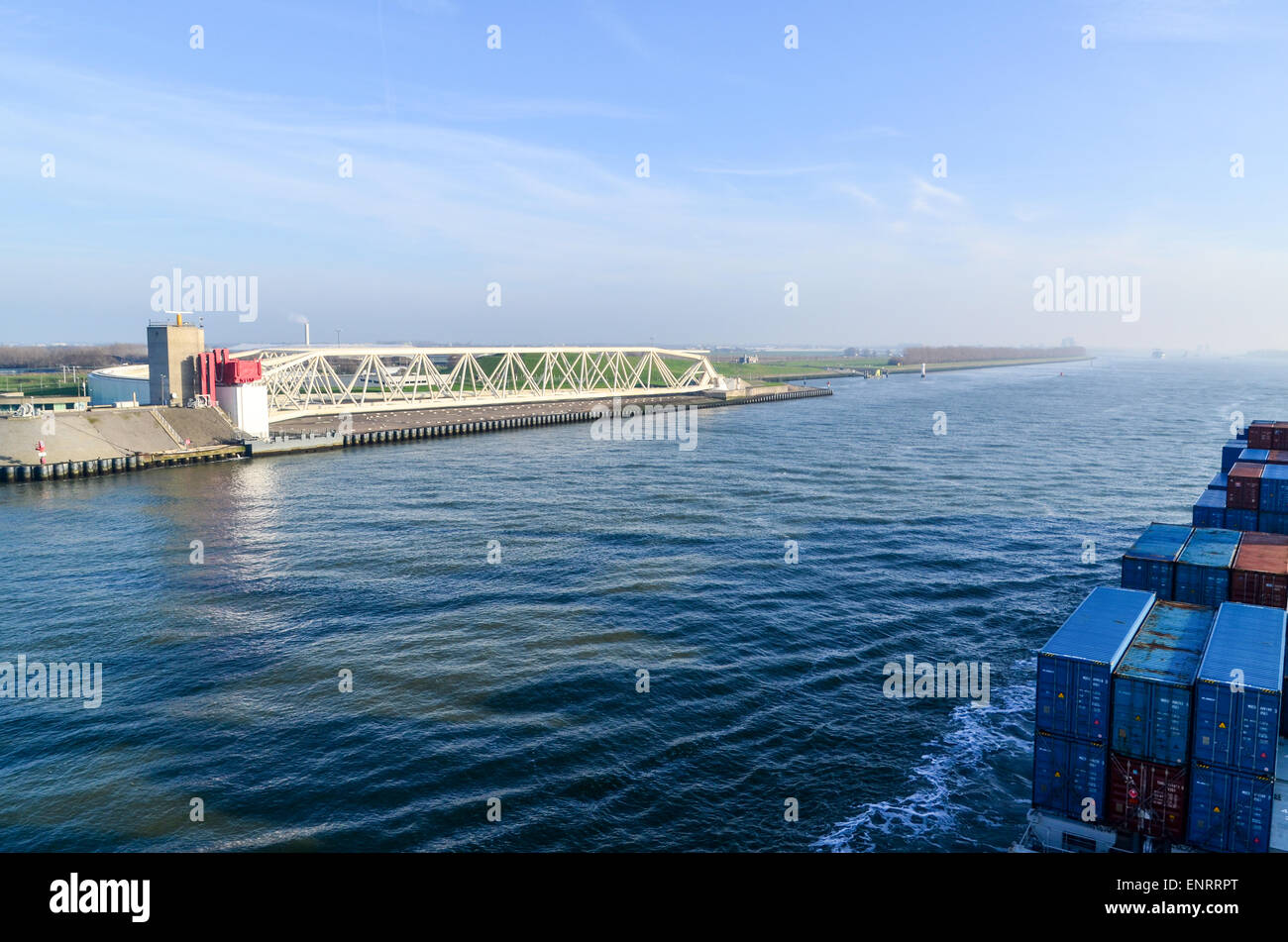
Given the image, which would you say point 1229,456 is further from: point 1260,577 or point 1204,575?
point 1260,577

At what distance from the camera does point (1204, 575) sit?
1357 inches

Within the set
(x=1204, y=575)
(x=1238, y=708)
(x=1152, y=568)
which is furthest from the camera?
(x=1152, y=568)

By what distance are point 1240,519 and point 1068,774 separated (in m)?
31.3

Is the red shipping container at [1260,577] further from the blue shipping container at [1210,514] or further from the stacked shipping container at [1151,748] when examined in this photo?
the stacked shipping container at [1151,748]

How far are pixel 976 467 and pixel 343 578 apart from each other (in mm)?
70803

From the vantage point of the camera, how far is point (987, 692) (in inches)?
1399

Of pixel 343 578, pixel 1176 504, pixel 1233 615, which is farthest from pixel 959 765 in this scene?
pixel 1176 504
